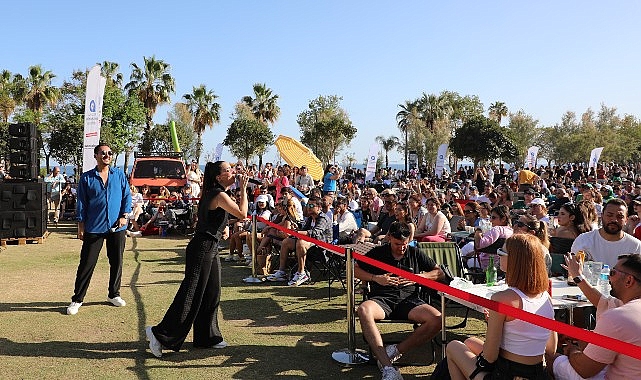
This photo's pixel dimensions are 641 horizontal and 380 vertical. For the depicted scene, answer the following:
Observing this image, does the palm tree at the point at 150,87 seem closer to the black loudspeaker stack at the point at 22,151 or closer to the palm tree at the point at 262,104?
the palm tree at the point at 262,104

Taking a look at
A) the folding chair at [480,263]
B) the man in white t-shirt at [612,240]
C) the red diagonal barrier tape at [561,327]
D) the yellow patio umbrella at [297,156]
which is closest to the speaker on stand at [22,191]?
the yellow patio umbrella at [297,156]

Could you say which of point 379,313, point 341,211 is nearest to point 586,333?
point 379,313

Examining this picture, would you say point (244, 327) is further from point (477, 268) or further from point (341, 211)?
point (341, 211)

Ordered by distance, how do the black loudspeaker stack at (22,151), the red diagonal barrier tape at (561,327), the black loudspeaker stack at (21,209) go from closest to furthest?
the red diagonal barrier tape at (561,327) → the black loudspeaker stack at (21,209) → the black loudspeaker stack at (22,151)

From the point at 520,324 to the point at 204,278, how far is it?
9.96 ft

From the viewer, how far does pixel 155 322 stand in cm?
620

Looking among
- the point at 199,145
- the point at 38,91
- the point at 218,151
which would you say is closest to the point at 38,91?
the point at 38,91

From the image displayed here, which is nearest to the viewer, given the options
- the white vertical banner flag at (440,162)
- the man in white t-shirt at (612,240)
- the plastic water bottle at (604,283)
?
the plastic water bottle at (604,283)

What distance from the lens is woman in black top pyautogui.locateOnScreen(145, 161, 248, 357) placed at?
16.8ft

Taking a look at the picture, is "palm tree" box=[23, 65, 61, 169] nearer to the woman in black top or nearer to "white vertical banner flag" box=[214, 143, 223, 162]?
"white vertical banner flag" box=[214, 143, 223, 162]

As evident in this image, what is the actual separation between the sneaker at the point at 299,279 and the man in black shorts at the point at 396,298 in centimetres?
314

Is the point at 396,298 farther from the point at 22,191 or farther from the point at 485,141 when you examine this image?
the point at 485,141

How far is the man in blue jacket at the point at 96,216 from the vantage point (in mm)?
6527

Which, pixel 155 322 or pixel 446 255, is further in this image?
pixel 446 255
